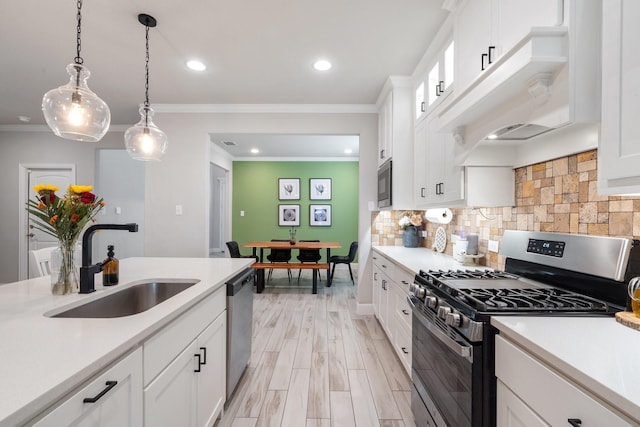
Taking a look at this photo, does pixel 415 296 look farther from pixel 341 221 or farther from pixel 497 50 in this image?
pixel 341 221

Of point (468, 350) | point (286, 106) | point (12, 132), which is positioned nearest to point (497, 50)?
point (468, 350)

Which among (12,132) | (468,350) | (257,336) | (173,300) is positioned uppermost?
(12,132)

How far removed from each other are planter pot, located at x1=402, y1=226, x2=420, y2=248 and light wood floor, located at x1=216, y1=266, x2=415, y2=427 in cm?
99

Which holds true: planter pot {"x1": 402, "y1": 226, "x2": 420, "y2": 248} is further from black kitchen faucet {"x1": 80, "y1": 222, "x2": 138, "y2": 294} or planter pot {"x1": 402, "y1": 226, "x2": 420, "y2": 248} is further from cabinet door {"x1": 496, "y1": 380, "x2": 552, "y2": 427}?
black kitchen faucet {"x1": 80, "y1": 222, "x2": 138, "y2": 294}

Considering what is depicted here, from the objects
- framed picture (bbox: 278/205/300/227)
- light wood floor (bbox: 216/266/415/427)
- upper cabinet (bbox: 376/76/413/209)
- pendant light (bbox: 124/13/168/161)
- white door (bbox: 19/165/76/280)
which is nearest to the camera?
light wood floor (bbox: 216/266/415/427)

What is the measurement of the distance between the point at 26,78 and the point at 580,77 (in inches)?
179

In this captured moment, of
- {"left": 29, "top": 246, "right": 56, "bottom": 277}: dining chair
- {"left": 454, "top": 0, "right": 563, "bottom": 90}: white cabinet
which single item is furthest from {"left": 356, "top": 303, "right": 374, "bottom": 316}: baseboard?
{"left": 29, "top": 246, "right": 56, "bottom": 277}: dining chair

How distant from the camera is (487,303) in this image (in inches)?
44.9

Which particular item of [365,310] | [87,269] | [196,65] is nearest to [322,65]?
[196,65]

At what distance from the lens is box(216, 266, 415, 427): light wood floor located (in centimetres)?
184

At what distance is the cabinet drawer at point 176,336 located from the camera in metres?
1.04

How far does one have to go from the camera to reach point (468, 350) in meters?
1.10

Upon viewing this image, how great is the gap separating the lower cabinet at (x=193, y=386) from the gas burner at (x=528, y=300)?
1.22 metres

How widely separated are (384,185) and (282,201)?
405 centimetres
